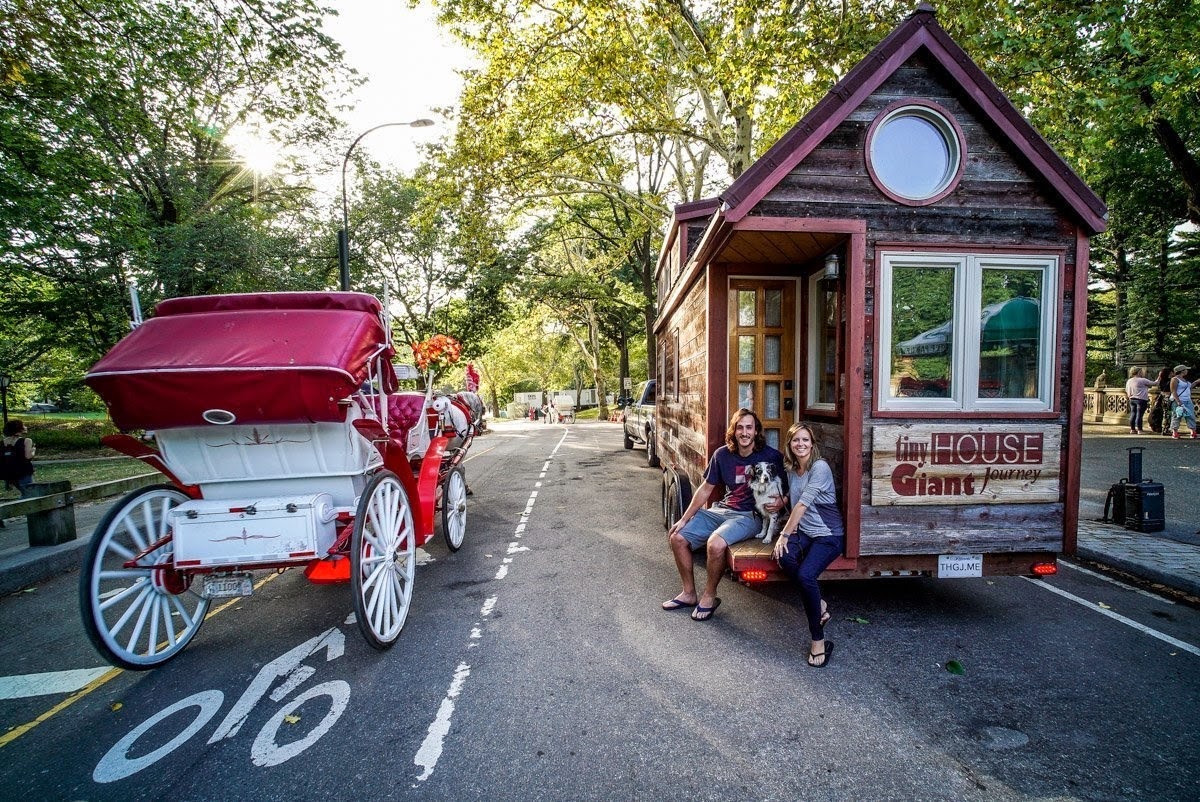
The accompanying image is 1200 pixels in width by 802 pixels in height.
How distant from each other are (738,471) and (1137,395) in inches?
640

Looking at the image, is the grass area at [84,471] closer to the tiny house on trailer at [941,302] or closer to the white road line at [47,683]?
the white road line at [47,683]

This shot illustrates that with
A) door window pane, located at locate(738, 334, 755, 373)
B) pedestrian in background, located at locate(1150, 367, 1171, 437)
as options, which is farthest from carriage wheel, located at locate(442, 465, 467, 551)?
pedestrian in background, located at locate(1150, 367, 1171, 437)

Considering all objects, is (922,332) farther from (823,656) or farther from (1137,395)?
(1137,395)

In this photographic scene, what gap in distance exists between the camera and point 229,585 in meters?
3.45

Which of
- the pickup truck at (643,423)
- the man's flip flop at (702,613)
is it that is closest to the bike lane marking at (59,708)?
the man's flip flop at (702,613)

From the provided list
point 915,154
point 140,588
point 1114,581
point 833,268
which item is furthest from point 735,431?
point 140,588

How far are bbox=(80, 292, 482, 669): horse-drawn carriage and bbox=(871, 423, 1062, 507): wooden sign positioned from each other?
3727 millimetres

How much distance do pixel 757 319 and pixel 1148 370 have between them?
19114 millimetres

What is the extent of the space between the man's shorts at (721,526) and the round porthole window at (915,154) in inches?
108

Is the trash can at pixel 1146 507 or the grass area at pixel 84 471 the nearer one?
the trash can at pixel 1146 507

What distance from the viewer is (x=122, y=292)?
13461mm

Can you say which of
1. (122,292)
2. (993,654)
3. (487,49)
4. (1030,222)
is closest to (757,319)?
(1030,222)

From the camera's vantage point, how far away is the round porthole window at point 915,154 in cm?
396

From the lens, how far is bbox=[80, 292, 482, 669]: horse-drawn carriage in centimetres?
320
